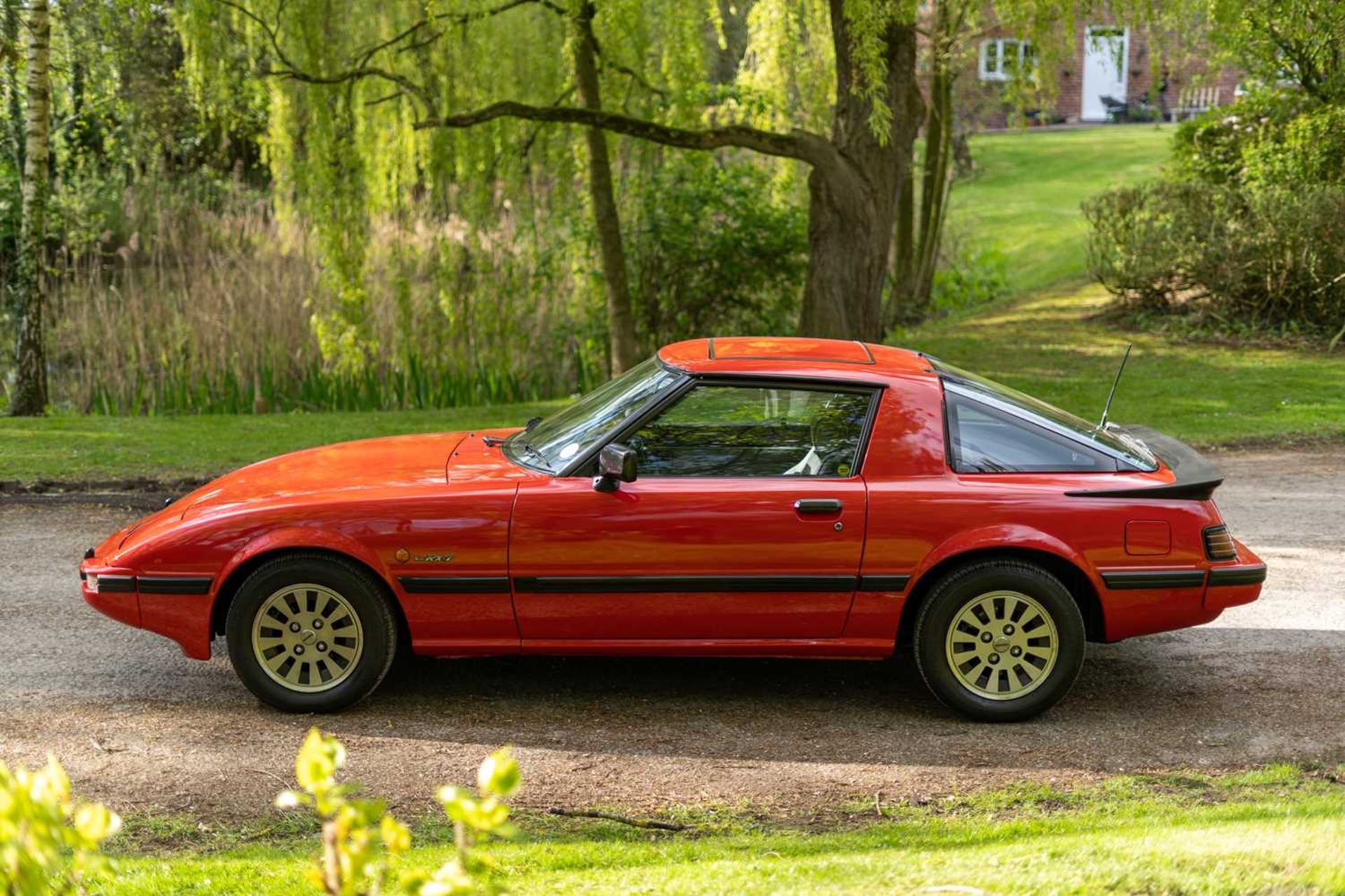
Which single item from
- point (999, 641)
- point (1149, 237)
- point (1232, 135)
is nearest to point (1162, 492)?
point (999, 641)

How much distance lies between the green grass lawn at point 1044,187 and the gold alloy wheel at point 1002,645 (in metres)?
18.3

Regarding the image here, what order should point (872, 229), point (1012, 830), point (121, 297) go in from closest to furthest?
point (1012, 830)
point (872, 229)
point (121, 297)

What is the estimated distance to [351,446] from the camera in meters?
6.81

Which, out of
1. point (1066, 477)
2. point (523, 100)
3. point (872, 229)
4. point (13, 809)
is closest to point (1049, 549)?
point (1066, 477)

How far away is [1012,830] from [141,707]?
11.4ft

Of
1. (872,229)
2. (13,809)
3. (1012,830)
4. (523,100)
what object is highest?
(523,100)

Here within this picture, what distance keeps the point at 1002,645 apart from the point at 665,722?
1372 millimetres

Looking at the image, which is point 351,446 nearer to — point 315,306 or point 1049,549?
point 1049,549

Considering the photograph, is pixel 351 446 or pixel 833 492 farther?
pixel 351 446

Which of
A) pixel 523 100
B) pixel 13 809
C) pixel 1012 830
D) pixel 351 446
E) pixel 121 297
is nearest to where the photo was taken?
pixel 13 809

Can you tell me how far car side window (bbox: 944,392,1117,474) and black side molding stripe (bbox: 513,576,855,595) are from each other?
2.35 ft

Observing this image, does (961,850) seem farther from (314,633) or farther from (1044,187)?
(1044,187)

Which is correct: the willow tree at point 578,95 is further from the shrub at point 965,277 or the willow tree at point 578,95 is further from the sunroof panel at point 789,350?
the shrub at point 965,277

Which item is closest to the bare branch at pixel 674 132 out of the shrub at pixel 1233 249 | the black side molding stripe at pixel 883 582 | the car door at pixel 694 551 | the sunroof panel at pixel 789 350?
the shrub at pixel 1233 249
